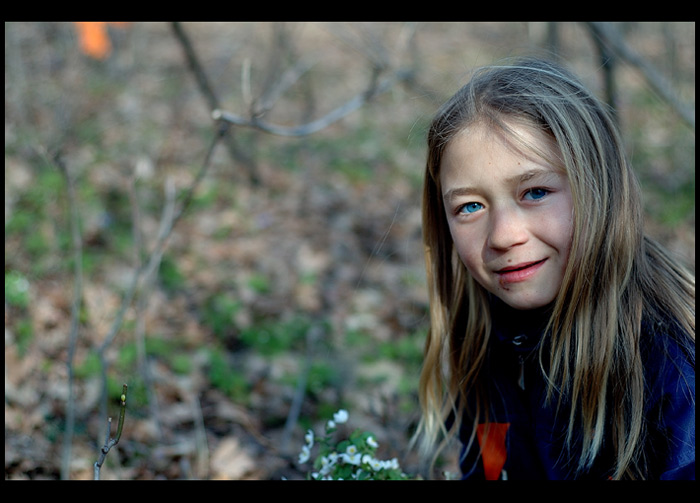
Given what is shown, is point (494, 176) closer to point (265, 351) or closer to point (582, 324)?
point (582, 324)

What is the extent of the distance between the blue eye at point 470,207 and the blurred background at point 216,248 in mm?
319

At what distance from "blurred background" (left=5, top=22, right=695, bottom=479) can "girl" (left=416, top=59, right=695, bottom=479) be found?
322 millimetres

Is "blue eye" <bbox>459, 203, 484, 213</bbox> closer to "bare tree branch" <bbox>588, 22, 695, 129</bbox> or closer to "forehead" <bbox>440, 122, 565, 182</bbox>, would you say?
"forehead" <bbox>440, 122, 565, 182</bbox>

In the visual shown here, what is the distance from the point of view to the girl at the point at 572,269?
5.14 ft

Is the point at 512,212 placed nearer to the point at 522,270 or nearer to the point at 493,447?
the point at 522,270

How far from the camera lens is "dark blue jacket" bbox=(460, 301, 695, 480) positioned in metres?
1.53

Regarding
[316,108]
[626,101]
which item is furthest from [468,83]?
[626,101]

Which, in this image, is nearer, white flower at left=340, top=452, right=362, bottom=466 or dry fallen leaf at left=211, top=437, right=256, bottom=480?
white flower at left=340, top=452, right=362, bottom=466

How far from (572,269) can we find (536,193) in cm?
23

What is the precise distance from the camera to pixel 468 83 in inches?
70.9

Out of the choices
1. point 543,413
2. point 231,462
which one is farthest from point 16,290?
point 543,413

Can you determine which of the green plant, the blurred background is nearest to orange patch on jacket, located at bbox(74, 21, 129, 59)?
the blurred background

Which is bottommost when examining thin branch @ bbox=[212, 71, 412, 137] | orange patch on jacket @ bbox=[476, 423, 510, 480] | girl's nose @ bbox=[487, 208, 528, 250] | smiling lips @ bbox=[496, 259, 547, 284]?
orange patch on jacket @ bbox=[476, 423, 510, 480]

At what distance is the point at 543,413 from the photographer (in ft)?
5.82
